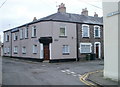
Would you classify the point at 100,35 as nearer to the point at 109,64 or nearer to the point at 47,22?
the point at 47,22

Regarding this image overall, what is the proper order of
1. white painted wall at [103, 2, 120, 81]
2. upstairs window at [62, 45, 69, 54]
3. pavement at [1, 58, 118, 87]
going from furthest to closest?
upstairs window at [62, 45, 69, 54] → white painted wall at [103, 2, 120, 81] → pavement at [1, 58, 118, 87]

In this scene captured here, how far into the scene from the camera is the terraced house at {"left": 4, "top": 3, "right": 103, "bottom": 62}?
92.3 ft

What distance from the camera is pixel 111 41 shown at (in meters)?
12.4

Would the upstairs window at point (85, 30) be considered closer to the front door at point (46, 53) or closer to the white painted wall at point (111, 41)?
the front door at point (46, 53)

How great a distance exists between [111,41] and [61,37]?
1675 centimetres

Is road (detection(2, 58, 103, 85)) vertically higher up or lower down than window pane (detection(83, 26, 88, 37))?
lower down

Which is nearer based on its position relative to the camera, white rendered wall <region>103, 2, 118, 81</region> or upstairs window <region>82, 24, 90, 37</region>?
white rendered wall <region>103, 2, 118, 81</region>

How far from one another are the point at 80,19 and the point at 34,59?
10089mm

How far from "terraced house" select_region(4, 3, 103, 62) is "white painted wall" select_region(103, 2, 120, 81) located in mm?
15598

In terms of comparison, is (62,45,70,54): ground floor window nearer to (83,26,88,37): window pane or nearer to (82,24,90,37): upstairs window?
(82,24,90,37): upstairs window

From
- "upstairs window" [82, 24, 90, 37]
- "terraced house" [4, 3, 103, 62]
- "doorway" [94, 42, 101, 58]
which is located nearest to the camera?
"terraced house" [4, 3, 103, 62]

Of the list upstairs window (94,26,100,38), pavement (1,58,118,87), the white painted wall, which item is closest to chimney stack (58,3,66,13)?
upstairs window (94,26,100,38)

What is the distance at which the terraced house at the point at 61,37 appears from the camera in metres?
28.1

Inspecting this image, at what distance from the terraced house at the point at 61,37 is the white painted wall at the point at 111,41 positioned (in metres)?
15.6
